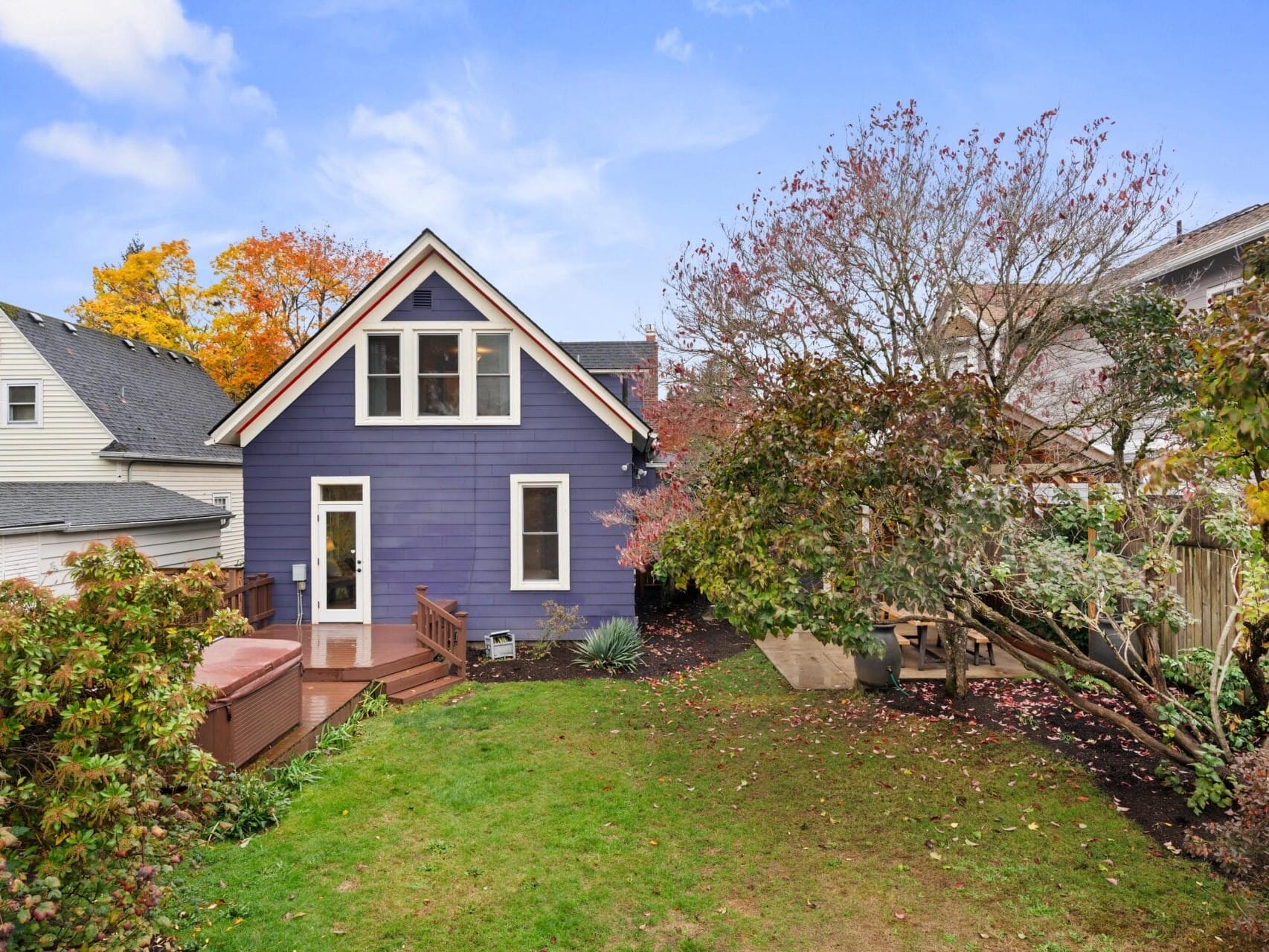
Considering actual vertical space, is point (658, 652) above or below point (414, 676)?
below

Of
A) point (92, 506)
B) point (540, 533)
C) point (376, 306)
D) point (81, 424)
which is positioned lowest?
point (540, 533)

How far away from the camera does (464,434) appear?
11.6 metres

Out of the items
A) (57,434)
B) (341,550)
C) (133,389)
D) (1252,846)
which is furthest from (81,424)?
(1252,846)

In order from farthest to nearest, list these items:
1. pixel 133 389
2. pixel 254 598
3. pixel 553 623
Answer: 1. pixel 133 389
2. pixel 553 623
3. pixel 254 598

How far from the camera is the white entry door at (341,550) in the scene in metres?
11.5

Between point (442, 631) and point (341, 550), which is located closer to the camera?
point (442, 631)

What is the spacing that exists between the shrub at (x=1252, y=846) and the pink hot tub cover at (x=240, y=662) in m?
6.69

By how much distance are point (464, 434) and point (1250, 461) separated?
990cm

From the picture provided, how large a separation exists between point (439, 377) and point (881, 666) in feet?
26.6

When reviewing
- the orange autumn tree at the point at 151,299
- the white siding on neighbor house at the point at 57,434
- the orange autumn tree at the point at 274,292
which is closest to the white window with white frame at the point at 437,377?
the white siding on neighbor house at the point at 57,434

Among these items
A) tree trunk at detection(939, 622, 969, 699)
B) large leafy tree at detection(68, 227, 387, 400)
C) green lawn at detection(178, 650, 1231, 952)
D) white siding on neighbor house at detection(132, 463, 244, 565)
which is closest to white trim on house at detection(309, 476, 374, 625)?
green lawn at detection(178, 650, 1231, 952)

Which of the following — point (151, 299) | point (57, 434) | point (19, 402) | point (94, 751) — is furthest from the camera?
point (151, 299)

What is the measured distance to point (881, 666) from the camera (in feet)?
28.3

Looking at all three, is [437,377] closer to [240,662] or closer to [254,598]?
[254,598]
